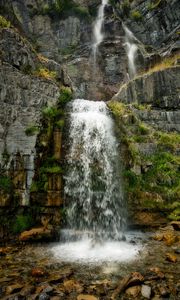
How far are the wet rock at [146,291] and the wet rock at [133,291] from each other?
85 mm

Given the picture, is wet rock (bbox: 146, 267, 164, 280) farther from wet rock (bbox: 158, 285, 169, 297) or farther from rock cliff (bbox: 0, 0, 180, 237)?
rock cliff (bbox: 0, 0, 180, 237)

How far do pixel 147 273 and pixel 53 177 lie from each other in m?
4.97

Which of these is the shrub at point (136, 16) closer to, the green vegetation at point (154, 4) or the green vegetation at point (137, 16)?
the green vegetation at point (137, 16)

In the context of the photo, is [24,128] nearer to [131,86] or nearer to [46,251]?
[46,251]

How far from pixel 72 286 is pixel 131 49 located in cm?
2568

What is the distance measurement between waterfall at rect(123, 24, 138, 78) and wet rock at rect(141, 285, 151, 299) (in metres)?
22.5

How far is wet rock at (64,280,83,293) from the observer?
18.8ft

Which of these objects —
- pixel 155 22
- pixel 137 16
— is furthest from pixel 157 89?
pixel 137 16

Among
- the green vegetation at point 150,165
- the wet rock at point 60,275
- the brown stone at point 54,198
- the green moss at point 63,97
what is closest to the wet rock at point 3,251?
the wet rock at point 60,275

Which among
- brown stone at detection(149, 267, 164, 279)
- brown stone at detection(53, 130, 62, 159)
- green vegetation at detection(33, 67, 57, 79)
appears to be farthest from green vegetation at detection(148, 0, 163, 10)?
brown stone at detection(149, 267, 164, 279)

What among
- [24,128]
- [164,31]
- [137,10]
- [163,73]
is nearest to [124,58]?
[164,31]

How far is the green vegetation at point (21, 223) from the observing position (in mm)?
9375

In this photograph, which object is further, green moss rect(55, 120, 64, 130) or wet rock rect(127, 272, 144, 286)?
green moss rect(55, 120, 64, 130)

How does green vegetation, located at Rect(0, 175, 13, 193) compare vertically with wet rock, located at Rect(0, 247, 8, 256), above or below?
above
